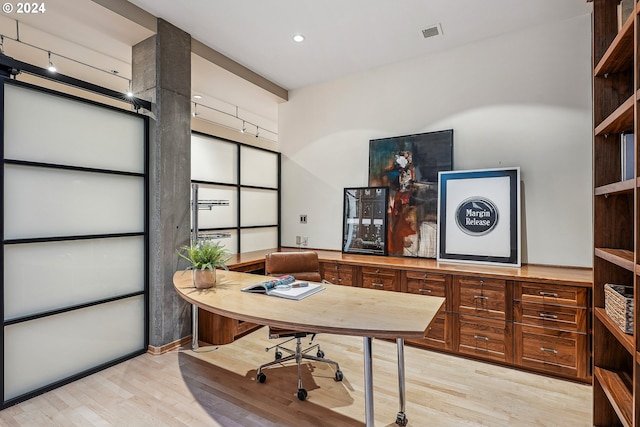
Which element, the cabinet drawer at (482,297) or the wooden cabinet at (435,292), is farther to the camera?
the wooden cabinet at (435,292)

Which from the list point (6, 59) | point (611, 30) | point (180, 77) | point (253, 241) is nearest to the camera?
point (611, 30)

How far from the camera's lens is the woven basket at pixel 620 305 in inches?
58.5

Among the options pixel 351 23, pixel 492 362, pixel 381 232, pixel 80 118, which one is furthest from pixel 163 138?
pixel 492 362

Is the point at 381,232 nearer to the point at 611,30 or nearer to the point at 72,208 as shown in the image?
the point at 611,30

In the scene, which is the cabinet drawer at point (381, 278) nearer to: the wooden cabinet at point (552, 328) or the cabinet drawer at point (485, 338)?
the cabinet drawer at point (485, 338)

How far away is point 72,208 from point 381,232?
3061 mm

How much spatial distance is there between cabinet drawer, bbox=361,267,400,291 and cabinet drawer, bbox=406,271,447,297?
14 cm

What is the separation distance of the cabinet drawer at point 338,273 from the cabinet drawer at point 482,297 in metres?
1.12

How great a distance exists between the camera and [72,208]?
260 centimetres

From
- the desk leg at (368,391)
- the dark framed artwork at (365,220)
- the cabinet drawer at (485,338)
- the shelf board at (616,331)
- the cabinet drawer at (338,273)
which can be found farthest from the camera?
the dark framed artwork at (365,220)

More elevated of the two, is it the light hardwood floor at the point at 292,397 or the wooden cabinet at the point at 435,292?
the wooden cabinet at the point at 435,292

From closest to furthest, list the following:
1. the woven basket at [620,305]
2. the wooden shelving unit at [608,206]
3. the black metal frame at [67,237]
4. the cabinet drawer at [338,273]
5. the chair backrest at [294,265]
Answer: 1. the woven basket at [620,305]
2. the wooden shelving unit at [608,206]
3. the black metal frame at [67,237]
4. the chair backrest at [294,265]
5. the cabinet drawer at [338,273]

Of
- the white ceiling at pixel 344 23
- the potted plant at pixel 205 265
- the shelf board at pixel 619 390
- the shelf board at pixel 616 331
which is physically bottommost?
the shelf board at pixel 619 390

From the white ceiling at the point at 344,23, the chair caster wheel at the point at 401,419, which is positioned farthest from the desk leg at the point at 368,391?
the white ceiling at the point at 344,23
